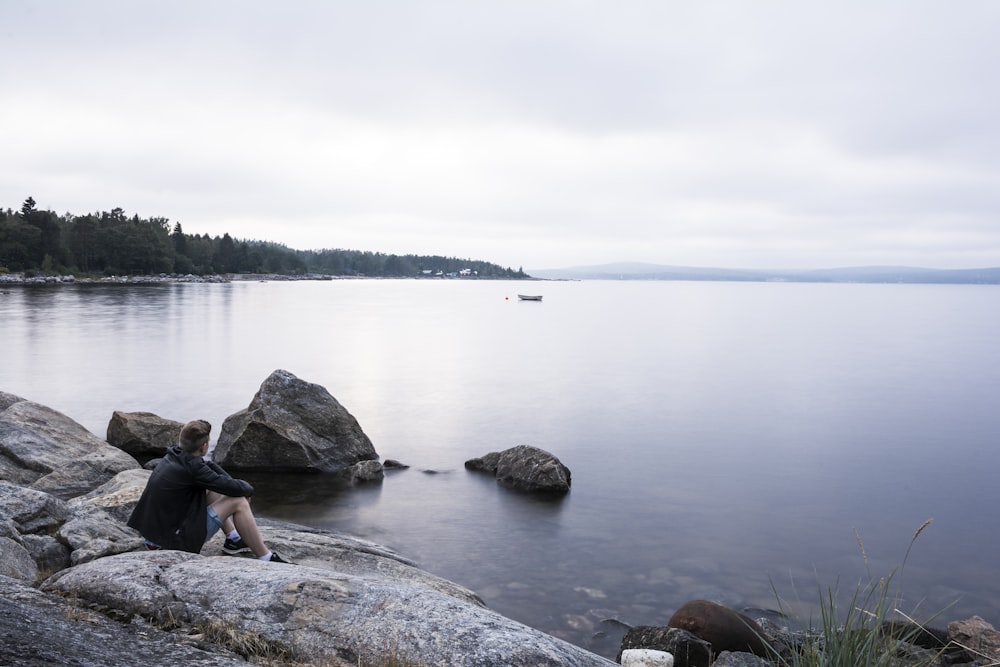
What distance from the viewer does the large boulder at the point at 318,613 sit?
6570 millimetres

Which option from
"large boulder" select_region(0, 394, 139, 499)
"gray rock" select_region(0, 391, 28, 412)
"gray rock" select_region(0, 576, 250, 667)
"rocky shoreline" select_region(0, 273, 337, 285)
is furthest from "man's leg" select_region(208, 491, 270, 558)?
"rocky shoreline" select_region(0, 273, 337, 285)

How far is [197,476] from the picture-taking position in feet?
29.9

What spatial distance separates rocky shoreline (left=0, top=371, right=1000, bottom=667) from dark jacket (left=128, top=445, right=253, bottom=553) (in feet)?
1.47

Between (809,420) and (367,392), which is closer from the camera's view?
(809,420)

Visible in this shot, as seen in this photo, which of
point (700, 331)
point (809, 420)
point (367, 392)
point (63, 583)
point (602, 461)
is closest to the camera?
point (63, 583)

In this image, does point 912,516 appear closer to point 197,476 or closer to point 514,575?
point 514,575

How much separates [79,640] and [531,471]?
12.9m

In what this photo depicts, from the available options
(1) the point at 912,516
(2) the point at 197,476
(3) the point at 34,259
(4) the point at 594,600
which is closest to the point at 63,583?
(2) the point at 197,476

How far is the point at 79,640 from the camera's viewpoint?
609 cm

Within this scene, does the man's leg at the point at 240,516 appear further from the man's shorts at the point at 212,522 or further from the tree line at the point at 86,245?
the tree line at the point at 86,245

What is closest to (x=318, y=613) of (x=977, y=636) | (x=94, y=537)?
(x=94, y=537)

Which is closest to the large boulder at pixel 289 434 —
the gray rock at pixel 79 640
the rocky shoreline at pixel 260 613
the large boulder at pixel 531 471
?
the large boulder at pixel 531 471

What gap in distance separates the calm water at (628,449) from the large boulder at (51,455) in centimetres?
334

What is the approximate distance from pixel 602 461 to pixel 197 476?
48.2ft
